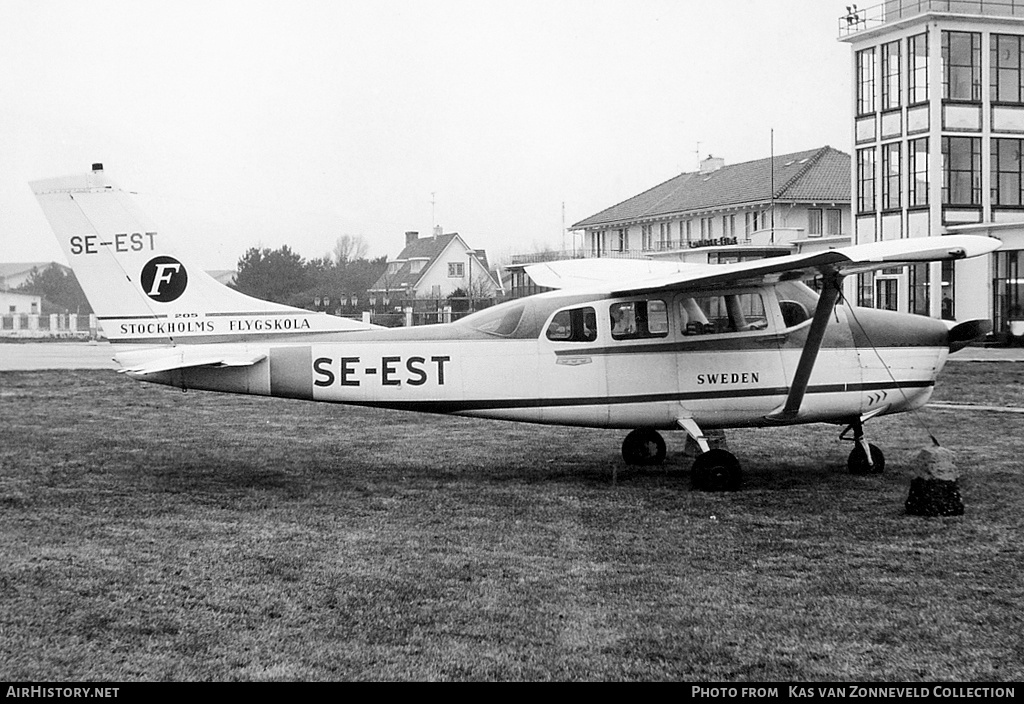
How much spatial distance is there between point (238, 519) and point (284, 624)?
3561 millimetres

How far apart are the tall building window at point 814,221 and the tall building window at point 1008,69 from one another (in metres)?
16.0

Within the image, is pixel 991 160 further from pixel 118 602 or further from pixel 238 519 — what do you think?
pixel 118 602

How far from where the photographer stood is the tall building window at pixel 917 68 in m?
39.7

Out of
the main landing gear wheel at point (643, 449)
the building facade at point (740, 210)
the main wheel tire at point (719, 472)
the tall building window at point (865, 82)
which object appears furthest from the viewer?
the building facade at point (740, 210)

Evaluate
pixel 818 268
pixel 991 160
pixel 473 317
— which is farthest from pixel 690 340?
pixel 991 160

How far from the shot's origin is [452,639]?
6.24 metres

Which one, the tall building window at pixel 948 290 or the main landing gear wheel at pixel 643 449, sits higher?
the tall building window at pixel 948 290

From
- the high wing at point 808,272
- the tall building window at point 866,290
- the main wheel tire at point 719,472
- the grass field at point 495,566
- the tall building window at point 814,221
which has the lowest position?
the grass field at point 495,566

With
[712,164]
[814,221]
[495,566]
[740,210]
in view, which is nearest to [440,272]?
[712,164]

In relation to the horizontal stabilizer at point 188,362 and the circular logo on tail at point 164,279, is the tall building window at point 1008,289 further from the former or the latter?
the circular logo on tail at point 164,279

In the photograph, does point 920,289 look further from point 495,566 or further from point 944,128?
point 495,566

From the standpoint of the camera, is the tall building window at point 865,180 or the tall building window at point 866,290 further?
the tall building window at point 865,180

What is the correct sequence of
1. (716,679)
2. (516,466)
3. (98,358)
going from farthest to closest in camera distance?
(98,358) < (516,466) < (716,679)

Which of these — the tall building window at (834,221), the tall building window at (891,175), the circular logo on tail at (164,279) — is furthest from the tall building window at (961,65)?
the circular logo on tail at (164,279)
